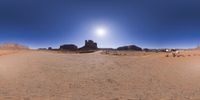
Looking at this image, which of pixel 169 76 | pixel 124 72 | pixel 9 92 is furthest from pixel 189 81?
pixel 9 92

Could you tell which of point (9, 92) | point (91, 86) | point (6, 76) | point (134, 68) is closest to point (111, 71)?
point (134, 68)

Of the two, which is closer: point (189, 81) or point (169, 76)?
point (189, 81)

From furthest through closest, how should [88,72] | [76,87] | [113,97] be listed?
1. [88,72]
2. [76,87]
3. [113,97]

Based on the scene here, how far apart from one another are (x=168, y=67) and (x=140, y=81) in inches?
198

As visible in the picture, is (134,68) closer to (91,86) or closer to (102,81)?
(102,81)

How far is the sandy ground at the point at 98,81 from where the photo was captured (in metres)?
12.2

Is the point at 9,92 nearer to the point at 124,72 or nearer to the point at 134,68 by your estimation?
the point at 124,72

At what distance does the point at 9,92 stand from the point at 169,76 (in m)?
9.18

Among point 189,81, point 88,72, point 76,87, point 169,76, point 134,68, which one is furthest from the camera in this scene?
point 134,68

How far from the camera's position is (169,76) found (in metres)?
17.0

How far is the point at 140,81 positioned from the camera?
1559cm

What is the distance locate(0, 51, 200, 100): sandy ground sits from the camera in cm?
1218

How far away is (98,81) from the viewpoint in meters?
15.6

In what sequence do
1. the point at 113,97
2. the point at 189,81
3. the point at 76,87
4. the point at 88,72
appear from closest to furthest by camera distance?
the point at 113,97, the point at 76,87, the point at 189,81, the point at 88,72
